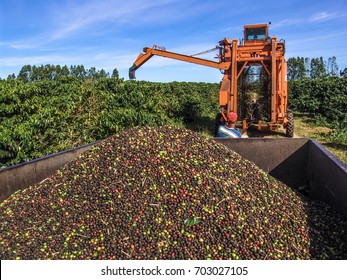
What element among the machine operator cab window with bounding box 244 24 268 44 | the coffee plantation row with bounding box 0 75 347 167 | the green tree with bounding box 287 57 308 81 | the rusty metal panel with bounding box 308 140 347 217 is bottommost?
the rusty metal panel with bounding box 308 140 347 217

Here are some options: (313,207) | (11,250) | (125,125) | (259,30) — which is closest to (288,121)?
(259,30)

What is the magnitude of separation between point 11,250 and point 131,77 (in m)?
9.05

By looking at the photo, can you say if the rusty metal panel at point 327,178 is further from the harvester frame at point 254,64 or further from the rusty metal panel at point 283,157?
the harvester frame at point 254,64

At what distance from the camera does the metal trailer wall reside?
101 inches

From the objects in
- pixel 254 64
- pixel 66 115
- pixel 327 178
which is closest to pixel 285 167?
pixel 327 178

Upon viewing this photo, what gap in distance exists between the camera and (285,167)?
3543mm

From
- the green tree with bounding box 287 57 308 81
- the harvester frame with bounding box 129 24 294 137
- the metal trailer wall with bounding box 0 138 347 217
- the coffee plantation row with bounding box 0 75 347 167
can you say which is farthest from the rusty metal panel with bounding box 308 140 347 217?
the green tree with bounding box 287 57 308 81

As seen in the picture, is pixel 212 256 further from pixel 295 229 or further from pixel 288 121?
pixel 288 121

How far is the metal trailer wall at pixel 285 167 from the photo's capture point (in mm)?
2562

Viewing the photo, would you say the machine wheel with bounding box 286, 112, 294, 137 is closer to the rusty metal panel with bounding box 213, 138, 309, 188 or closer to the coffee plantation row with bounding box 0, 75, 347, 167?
the coffee plantation row with bounding box 0, 75, 347, 167

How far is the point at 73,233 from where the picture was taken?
2.21m

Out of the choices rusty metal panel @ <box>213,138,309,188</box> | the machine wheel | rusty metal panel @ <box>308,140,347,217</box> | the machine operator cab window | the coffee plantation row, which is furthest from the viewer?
the machine wheel

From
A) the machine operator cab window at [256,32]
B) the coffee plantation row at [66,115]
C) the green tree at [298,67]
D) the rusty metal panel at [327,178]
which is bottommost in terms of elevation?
the rusty metal panel at [327,178]

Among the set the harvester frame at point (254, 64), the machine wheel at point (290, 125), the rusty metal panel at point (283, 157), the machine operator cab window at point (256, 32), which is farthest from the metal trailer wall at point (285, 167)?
the machine operator cab window at point (256, 32)
